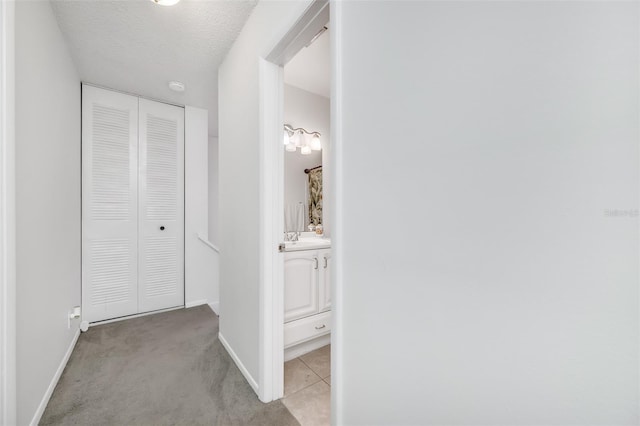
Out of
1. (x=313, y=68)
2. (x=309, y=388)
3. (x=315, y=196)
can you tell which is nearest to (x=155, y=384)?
(x=309, y=388)

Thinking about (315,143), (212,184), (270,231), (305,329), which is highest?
(315,143)

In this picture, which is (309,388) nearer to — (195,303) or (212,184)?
(195,303)

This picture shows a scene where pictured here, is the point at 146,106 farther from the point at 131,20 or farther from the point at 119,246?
the point at 119,246

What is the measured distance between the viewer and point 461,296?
64cm

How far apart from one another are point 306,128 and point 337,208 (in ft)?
6.69

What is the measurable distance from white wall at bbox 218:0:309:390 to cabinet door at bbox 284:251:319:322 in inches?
11.6

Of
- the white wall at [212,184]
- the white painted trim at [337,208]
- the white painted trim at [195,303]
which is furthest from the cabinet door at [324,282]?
the white wall at [212,184]

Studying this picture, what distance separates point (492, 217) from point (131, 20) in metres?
2.47

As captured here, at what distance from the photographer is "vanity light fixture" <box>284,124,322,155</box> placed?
2666 mm

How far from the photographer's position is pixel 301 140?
2.74 metres

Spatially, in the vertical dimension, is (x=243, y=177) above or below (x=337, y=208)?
above

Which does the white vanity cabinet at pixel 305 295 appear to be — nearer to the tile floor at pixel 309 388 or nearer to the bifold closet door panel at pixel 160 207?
the tile floor at pixel 309 388

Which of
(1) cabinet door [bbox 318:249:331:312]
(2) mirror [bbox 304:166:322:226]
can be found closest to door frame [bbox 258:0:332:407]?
(1) cabinet door [bbox 318:249:331:312]

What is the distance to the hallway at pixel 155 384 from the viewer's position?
4.61 feet
